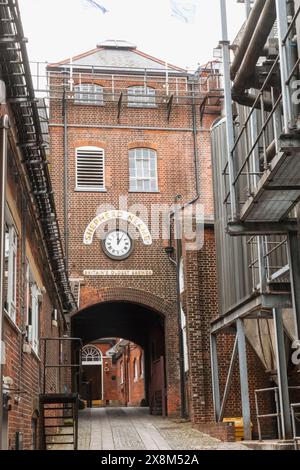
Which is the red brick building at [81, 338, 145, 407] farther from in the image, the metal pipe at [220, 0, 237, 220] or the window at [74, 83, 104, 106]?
the metal pipe at [220, 0, 237, 220]

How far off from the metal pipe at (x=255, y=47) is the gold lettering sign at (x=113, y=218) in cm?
1483

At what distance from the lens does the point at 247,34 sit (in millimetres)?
10797

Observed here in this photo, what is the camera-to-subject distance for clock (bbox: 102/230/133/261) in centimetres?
2595

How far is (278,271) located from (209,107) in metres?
16.4

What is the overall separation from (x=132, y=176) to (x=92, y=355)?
93.4 ft

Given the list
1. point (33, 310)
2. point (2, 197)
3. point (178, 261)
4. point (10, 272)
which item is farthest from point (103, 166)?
point (2, 197)

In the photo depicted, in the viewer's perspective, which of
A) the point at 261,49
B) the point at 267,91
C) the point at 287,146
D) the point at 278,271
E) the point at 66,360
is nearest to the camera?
the point at 287,146

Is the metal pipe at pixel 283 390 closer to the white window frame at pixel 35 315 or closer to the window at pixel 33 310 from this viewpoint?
the window at pixel 33 310

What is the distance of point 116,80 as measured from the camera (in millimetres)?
28266

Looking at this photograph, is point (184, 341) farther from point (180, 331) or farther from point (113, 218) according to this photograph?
point (113, 218)

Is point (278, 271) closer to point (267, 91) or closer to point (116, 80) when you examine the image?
point (267, 91)

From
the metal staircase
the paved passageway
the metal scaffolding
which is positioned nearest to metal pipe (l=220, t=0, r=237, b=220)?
the metal scaffolding

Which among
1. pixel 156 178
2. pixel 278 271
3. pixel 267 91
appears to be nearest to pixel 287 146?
pixel 267 91
